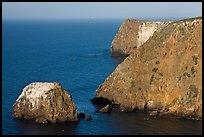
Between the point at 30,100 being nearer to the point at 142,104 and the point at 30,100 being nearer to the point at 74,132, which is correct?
the point at 74,132

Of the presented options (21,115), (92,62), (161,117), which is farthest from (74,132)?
(92,62)

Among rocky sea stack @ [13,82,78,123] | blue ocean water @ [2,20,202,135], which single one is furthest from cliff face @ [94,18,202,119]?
rocky sea stack @ [13,82,78,123]

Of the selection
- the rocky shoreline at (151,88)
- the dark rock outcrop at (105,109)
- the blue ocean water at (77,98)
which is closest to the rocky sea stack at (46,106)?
the rocky shoreline at (151,88)

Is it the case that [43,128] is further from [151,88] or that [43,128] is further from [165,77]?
[165,77]

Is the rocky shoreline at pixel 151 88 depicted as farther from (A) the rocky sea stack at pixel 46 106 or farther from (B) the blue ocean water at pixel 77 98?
(B) the blue ocean water at pixel 77 98

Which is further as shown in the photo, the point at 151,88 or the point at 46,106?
the point at 151,88

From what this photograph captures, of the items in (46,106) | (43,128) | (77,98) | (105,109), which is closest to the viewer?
(43,128)

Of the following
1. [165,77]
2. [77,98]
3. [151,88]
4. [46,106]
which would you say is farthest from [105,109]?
[165,77]
